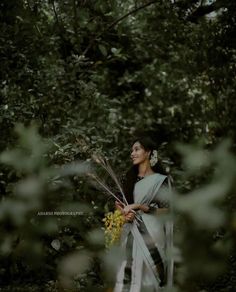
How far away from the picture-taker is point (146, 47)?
6.57 meters

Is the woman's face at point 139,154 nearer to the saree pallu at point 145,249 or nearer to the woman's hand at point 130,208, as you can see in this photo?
the saree pallu at point 145,249

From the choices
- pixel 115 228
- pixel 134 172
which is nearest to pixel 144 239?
pixel 115 228

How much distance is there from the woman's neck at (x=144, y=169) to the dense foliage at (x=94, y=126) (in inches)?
8.0

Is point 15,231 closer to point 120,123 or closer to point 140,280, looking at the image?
point 140,280

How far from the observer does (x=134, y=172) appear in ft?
8.96

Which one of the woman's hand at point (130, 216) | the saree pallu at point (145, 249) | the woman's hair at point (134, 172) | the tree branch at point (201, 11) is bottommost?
the saree pallu at point (145, 249)

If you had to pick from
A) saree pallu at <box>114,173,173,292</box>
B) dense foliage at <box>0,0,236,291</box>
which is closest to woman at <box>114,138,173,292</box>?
saree pallu at <box>114,173,173,292</box>

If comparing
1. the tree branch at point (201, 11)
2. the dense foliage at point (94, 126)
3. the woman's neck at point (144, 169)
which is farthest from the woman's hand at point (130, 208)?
the tree branch at point (201, 11)

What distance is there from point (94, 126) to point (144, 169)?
1.97 metres

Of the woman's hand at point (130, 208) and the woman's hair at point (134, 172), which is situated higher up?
the woman's hair at point (134, 172)

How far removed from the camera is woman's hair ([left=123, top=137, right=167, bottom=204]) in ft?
8.79

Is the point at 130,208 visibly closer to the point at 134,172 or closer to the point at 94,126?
the point at 134,172

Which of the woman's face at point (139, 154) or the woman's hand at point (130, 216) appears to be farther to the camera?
the woman's face at point (139, 154)

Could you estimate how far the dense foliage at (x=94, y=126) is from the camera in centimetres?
197
